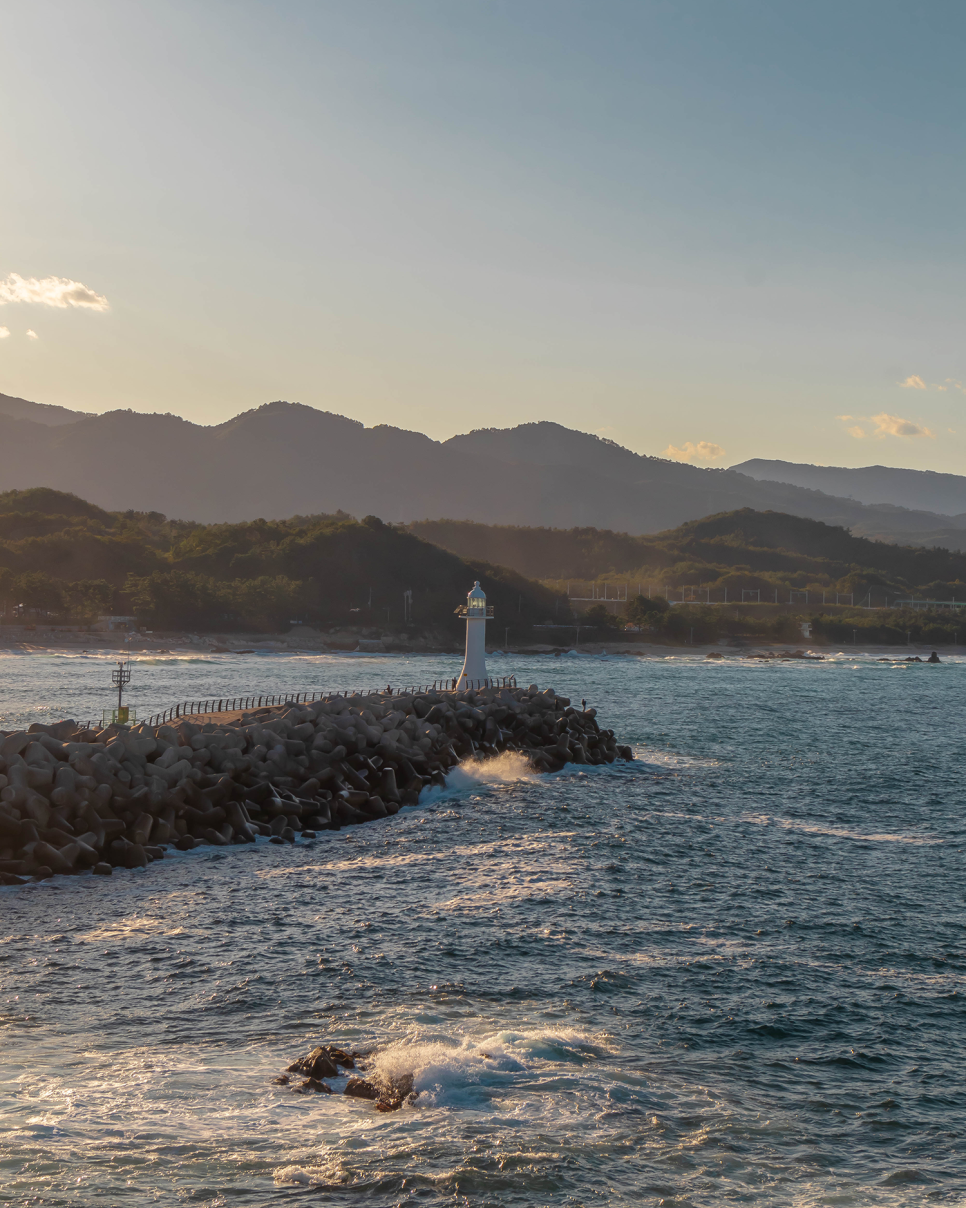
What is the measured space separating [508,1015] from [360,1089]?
272cm

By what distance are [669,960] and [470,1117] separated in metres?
5.67

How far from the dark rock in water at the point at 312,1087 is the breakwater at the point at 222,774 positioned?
9907 mm

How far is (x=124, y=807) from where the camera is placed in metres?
20.5

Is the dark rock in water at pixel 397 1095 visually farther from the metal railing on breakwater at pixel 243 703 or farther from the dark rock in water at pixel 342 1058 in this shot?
the metal railing on breakwater at pixel 243 703

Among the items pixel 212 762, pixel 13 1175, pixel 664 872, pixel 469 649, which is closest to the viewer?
pixel 13 1175

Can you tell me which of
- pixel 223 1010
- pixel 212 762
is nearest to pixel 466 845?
pixel 212 762

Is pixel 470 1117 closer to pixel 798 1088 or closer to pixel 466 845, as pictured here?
pixel 798 1088

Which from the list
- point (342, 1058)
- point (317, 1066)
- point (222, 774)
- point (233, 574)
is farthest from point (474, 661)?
point (233, 574)

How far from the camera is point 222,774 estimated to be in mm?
23219

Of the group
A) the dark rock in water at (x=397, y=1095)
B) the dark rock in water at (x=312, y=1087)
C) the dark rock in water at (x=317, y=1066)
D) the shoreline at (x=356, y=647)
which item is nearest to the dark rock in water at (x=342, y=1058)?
the dark rock in water at (x=317, y=1066)

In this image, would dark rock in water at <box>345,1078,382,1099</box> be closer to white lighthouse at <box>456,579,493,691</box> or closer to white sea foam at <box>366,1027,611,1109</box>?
white sea foam at <box>366,1027,611,1109</box>

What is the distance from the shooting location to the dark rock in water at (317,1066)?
976cm

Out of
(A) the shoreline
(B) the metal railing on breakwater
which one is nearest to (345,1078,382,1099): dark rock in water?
(B) the metal railing on breakwater

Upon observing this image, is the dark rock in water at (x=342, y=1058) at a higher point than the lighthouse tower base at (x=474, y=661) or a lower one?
lower
